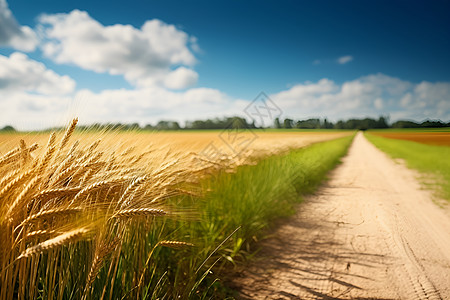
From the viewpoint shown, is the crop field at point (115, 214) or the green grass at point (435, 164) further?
the green grass at point (435, 164)

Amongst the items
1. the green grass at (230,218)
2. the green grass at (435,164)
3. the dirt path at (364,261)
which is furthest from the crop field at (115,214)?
the green grass at (435,164)

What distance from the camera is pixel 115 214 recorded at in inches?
39.5

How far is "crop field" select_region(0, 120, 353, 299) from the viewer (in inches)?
36.7

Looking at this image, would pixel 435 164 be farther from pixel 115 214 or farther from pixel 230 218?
pixel 115 214

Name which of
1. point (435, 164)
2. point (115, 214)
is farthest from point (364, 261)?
point (435, 164)

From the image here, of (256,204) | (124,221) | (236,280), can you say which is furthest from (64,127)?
(256,204)

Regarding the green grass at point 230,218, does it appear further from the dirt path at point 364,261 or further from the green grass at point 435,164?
the green grass at point 435,164

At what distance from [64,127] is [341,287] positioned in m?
2.44

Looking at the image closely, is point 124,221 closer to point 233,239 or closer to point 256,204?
point 233,239

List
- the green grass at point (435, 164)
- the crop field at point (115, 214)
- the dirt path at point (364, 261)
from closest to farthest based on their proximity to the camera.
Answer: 1. the crop field at point (115, 214)
2. the dirt path at point (364, 261)
3. the green grass at point (435, 164)

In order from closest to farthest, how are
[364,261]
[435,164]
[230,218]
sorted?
[364,261], [230,218], [435,164]

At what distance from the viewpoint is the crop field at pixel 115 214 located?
932mm

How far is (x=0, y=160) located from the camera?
3.68 feet

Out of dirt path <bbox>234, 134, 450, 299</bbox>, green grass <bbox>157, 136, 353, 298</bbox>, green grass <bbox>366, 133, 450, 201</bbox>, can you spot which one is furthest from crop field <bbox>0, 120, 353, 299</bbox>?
green grass <bbox>366, 133, 450, 201</bbox>
